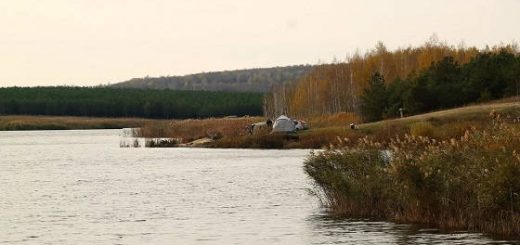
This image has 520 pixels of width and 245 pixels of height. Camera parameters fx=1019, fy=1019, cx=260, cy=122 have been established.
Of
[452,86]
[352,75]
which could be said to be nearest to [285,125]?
[452,86]

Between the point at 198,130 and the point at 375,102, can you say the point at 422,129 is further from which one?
the point at 198,130

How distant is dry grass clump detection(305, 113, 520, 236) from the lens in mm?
A: 28578

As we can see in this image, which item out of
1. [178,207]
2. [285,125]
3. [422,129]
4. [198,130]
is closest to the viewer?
[178,207]

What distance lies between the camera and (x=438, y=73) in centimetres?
9919

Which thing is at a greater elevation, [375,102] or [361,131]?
[375,102]

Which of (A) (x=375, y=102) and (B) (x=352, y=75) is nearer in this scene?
(A) (x=375, y=102)

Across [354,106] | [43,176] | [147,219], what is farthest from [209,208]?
[354,106]

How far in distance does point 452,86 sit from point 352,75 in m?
41.0

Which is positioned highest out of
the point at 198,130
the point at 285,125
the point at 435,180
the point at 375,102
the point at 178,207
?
the point at 375,102

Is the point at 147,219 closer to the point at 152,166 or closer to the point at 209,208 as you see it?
the point at 209,208

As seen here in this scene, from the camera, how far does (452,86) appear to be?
98500 mm

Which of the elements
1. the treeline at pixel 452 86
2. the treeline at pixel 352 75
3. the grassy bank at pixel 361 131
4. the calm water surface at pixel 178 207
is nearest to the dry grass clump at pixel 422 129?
the grassy bank at pixel 361 131

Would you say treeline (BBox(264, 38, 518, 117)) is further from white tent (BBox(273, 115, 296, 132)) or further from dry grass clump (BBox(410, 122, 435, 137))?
dry grass clump (BBox(410, 122, 435, 137))

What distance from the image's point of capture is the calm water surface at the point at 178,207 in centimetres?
3300
